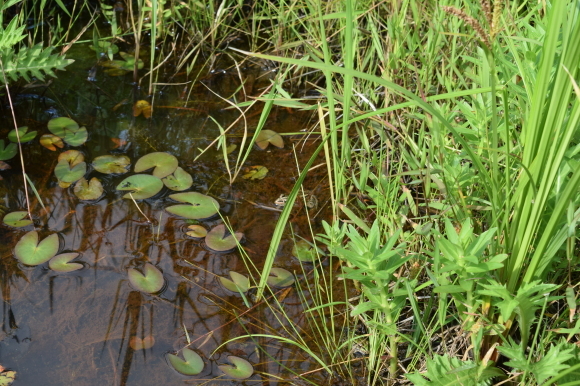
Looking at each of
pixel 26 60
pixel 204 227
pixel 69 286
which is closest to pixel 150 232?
pixel 204 227

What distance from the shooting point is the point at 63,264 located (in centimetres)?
179

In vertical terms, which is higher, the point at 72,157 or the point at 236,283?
the point at 72,157

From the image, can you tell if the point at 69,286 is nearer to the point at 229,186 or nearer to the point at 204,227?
Result: the point at 204,227

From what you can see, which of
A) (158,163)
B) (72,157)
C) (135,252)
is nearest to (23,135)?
(72,157)

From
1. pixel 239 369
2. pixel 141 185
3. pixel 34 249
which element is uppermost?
pixel 141 185

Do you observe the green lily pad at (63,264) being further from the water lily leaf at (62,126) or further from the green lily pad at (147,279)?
the water lily leaf at (62,126)

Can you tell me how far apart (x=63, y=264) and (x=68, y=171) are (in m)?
0.45

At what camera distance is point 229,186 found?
7.06 ft

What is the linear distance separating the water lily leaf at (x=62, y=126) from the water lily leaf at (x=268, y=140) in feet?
2.41

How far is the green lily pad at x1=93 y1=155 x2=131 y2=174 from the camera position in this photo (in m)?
2.14

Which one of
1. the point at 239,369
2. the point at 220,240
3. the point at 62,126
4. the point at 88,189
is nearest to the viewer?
the point at 239,369

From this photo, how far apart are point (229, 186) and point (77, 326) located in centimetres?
76

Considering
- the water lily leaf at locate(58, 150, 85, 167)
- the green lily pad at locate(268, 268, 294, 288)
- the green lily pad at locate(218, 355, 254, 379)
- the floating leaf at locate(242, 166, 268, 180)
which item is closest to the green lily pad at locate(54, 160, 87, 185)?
the water lily leaf at locate(58, 150, 85, 167)

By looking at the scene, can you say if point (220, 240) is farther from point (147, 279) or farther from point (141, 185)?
point (141, 185)
